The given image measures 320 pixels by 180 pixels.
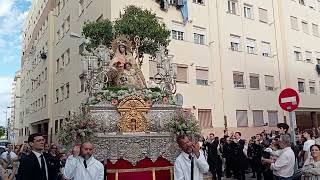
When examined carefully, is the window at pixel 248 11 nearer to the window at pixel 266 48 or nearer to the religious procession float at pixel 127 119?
the window at pixel 266 48

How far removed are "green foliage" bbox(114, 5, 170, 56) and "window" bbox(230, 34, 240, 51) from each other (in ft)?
34.9

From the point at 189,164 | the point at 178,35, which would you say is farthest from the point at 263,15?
the point at 189,164

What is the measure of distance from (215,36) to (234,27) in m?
2.41

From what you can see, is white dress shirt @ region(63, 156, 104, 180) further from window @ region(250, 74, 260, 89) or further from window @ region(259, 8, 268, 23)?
window @ region(259, 8, 268, 23)

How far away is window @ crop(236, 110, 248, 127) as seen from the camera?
27078mm

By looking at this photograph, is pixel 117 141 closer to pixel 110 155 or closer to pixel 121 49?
pixel 110 155

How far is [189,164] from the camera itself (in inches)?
210

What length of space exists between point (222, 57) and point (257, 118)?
564 cm

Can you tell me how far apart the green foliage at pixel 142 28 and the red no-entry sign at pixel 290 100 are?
9105 millimetres

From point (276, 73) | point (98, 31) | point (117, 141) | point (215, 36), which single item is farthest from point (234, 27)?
point (117, 141)

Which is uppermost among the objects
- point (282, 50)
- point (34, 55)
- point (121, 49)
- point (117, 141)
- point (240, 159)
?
point (34, 55)

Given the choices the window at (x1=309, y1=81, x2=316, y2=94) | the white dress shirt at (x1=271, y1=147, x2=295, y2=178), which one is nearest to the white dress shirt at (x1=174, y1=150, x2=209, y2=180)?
the white dress shirt at (x1=271, y1=147, x2=295, y2=178)

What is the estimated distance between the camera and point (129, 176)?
28.9ft

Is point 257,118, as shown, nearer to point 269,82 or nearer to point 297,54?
point 269,82
